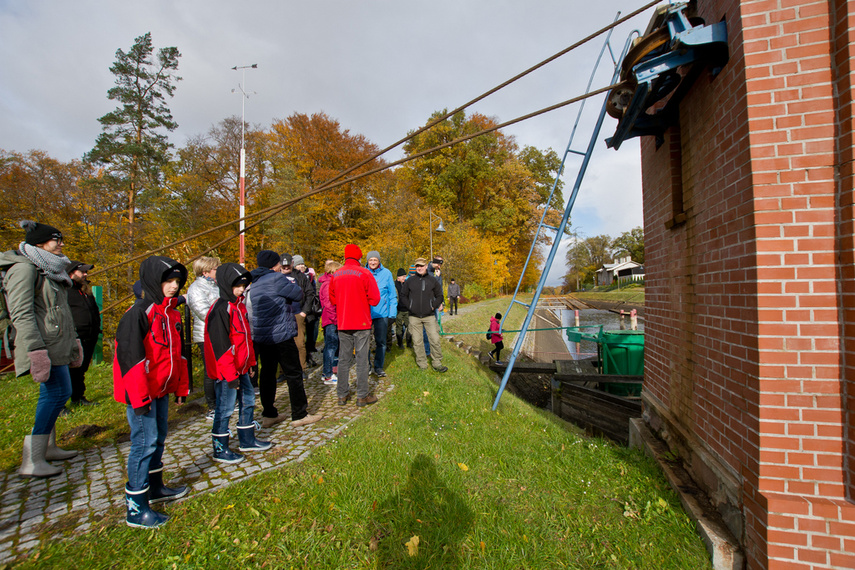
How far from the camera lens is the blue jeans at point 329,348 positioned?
610 cm

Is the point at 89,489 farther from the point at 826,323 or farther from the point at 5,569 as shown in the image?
the point at 826,323

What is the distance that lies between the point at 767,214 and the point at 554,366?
21.9 feet

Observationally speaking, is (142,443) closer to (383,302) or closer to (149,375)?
(149,375)

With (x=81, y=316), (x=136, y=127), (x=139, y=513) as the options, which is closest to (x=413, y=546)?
(x=139, y=513)

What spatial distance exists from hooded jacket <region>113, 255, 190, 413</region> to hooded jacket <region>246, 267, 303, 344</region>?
1047mm

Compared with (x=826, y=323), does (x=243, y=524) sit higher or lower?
lower

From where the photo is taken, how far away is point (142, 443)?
246cm

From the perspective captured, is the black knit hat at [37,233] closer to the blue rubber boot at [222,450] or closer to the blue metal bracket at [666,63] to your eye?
the blue rubber boot at [222,450]

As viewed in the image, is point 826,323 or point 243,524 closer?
point 826,323

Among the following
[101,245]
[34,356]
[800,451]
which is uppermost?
[101,245]

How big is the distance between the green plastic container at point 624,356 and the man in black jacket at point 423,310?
11.5ft

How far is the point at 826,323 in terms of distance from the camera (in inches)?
75.5

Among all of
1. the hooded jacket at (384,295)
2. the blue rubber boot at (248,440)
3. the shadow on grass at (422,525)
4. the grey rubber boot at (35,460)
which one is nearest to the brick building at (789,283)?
the shadow on grass at (422,525)

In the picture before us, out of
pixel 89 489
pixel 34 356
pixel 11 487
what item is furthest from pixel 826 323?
pixel 11 487
